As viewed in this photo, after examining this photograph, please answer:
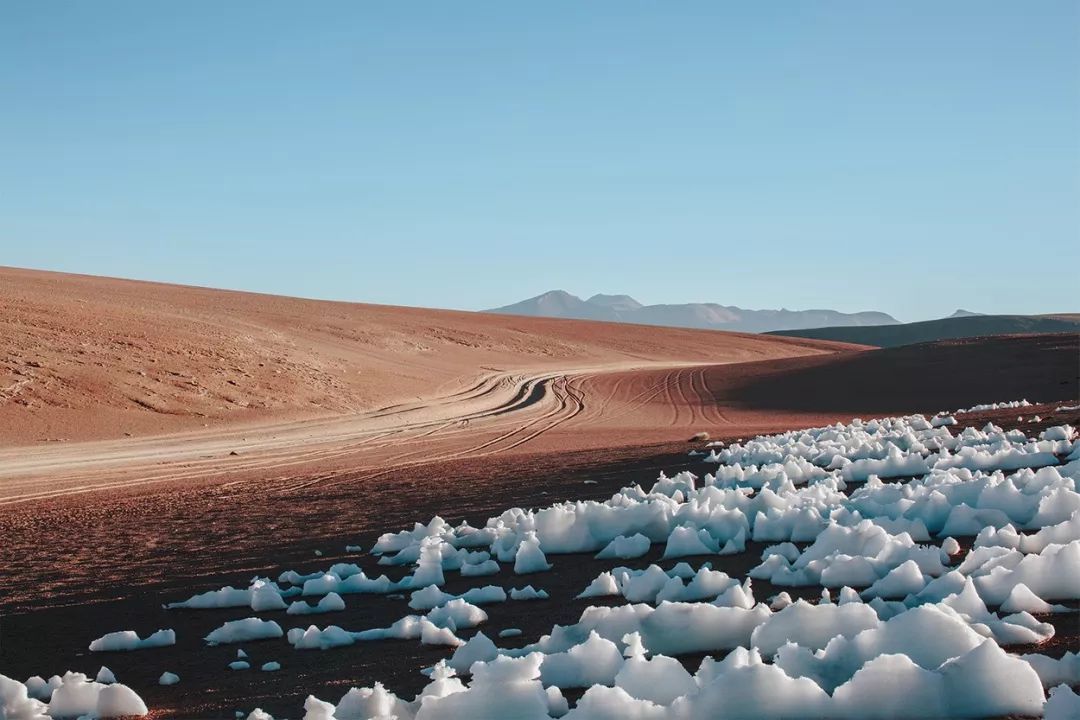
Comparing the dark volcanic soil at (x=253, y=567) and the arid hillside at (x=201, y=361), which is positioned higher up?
the arid hillside at (x=201, y=361)

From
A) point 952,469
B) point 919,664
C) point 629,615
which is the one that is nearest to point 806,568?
point 629,615

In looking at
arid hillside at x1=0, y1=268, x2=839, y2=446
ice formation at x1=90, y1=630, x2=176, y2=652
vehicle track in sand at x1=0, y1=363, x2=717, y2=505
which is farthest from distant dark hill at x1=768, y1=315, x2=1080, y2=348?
ice formation at x1=90, y1=630, x2=176, y2=652

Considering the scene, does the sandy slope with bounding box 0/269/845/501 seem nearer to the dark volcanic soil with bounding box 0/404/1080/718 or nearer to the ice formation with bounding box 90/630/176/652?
the dark volcanic soil with bounding box 0/404/1080/718

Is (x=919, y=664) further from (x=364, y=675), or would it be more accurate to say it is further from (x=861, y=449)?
(x=861, y=449)

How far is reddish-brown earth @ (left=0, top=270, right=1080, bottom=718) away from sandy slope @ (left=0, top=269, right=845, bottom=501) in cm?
12

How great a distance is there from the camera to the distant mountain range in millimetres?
110750

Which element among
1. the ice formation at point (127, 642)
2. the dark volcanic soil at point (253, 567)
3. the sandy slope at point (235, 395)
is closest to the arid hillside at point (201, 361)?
the sandy slope at point (235, 395)

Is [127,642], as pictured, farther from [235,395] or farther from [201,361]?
[201,361]

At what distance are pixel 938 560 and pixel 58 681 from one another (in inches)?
144

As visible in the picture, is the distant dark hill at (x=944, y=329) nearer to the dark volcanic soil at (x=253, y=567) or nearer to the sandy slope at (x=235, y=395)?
the sandy slope at (x=235, y=395)

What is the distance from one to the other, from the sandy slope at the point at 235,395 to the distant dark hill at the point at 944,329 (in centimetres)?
6889

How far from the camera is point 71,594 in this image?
680 centimetres

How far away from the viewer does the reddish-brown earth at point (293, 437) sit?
558cm

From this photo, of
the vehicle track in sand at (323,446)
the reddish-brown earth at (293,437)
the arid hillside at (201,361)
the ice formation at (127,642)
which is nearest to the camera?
the ice formation at (127,642)
